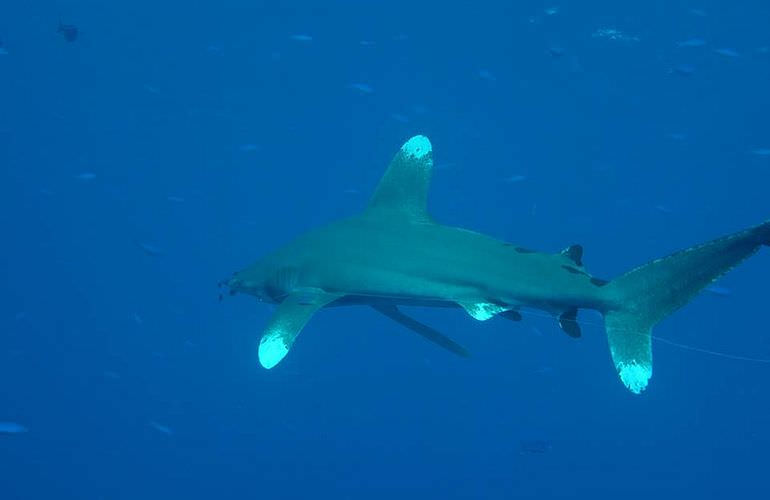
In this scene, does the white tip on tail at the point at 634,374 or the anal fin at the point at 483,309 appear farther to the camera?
the anal fin at the point at 483,309

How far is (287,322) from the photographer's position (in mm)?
5191

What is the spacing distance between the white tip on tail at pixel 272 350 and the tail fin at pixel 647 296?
7.59 feet

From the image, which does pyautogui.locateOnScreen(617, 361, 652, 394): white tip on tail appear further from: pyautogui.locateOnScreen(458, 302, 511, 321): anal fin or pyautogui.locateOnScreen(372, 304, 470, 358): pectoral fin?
pyautogui.locateOnScreen(372, 304, 470, 358): pectoral fin

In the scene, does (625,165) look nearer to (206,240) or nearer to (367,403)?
(367,403)

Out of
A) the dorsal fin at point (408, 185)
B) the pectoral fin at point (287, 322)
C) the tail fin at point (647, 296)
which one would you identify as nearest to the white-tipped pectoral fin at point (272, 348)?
the pectoral fin at point (287, 322)

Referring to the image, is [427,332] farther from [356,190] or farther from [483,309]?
[356,190]

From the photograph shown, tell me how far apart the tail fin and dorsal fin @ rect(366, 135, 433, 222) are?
1.70 metres

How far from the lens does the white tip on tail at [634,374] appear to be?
14.4ft

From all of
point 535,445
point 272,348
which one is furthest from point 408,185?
point 535,445

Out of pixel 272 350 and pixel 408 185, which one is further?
pixel 408 185

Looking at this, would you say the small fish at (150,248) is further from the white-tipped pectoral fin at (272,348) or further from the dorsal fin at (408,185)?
the white-tipped pectoral fin at (272,348)

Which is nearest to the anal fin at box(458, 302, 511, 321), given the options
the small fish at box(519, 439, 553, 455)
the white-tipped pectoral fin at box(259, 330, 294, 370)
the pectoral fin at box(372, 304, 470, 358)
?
the pectoral fin at box(372, 304, 470, 358)

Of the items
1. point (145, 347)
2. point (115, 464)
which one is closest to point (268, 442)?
point (115, 464)

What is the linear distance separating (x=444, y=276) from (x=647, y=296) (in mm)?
1352
